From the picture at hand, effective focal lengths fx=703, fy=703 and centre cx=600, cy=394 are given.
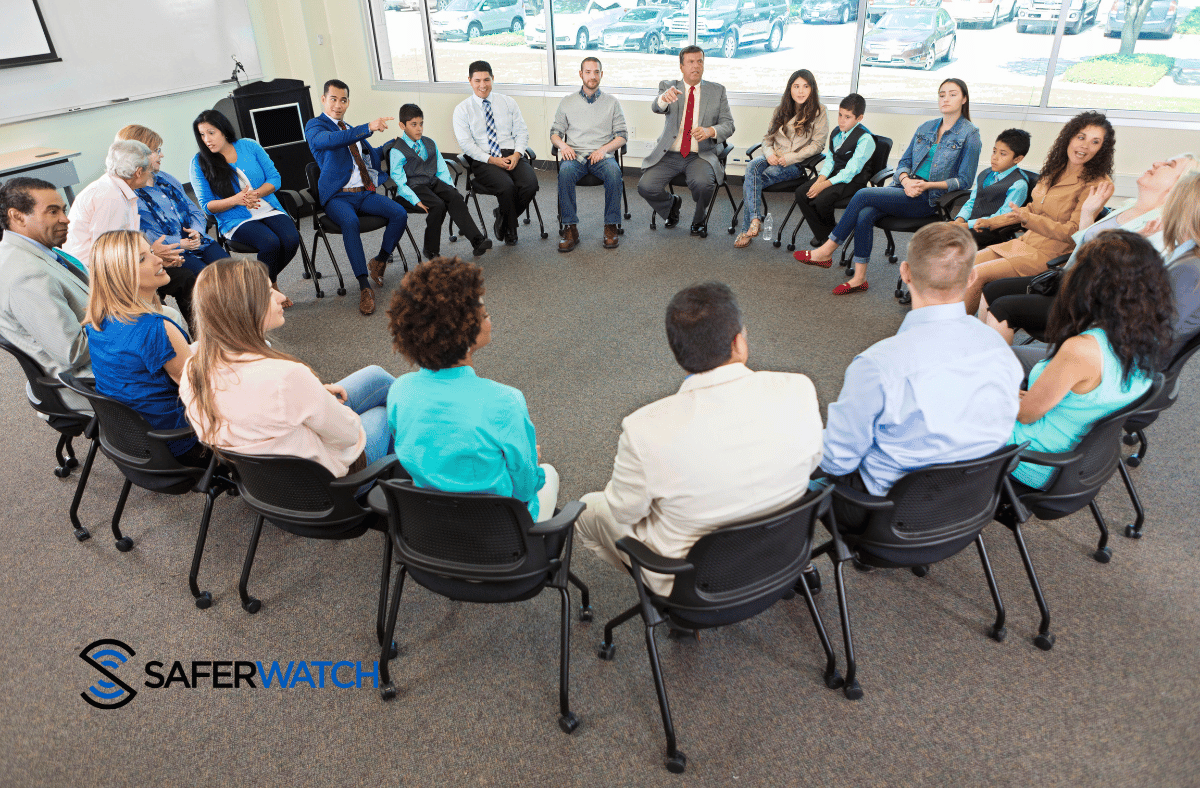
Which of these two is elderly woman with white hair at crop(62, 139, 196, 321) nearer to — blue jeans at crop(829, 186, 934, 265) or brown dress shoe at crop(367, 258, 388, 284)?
brown dress shoe at crop(367, 258, 388, 284)

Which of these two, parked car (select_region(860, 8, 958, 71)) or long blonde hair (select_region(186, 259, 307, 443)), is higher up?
parked car (select_region(860, 8, 958, 71))

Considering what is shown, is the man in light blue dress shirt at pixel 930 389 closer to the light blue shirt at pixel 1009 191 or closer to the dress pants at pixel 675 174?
the light blue shirt at pixel 1009 191

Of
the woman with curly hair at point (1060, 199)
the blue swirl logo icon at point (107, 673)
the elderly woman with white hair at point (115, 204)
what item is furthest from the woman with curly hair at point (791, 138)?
the blue swirl logo icon at point (107, 673)

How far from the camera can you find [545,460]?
124 inches

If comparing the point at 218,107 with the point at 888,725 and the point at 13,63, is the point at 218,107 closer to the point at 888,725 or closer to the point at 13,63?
the point at 13,63

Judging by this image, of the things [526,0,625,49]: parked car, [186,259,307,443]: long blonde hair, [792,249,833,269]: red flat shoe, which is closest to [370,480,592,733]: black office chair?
[186,259,307,443]: long blonde hair

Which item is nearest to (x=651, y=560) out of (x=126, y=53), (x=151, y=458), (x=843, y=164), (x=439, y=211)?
(x=151, y=458)

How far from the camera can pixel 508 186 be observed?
5.55 metres

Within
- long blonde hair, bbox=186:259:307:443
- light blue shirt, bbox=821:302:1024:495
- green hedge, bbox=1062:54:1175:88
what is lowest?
light blue shirt, bbox=821:302:1024:495

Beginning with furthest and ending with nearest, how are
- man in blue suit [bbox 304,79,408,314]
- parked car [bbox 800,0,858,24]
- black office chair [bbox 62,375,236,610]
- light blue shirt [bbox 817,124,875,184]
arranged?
parked car [bbox 800,0,858,24] → light blue shirt [bbox 817,124,875,184] → man in blue suit [bbox 304,79,408,314] → black office chair [bbox 62,375,236,610]

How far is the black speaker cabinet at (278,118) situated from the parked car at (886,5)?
5.25 m

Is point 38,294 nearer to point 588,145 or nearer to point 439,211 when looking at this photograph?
point 439,211

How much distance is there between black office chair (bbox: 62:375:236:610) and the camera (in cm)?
235

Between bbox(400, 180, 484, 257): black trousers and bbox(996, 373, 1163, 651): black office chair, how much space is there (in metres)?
4.25
